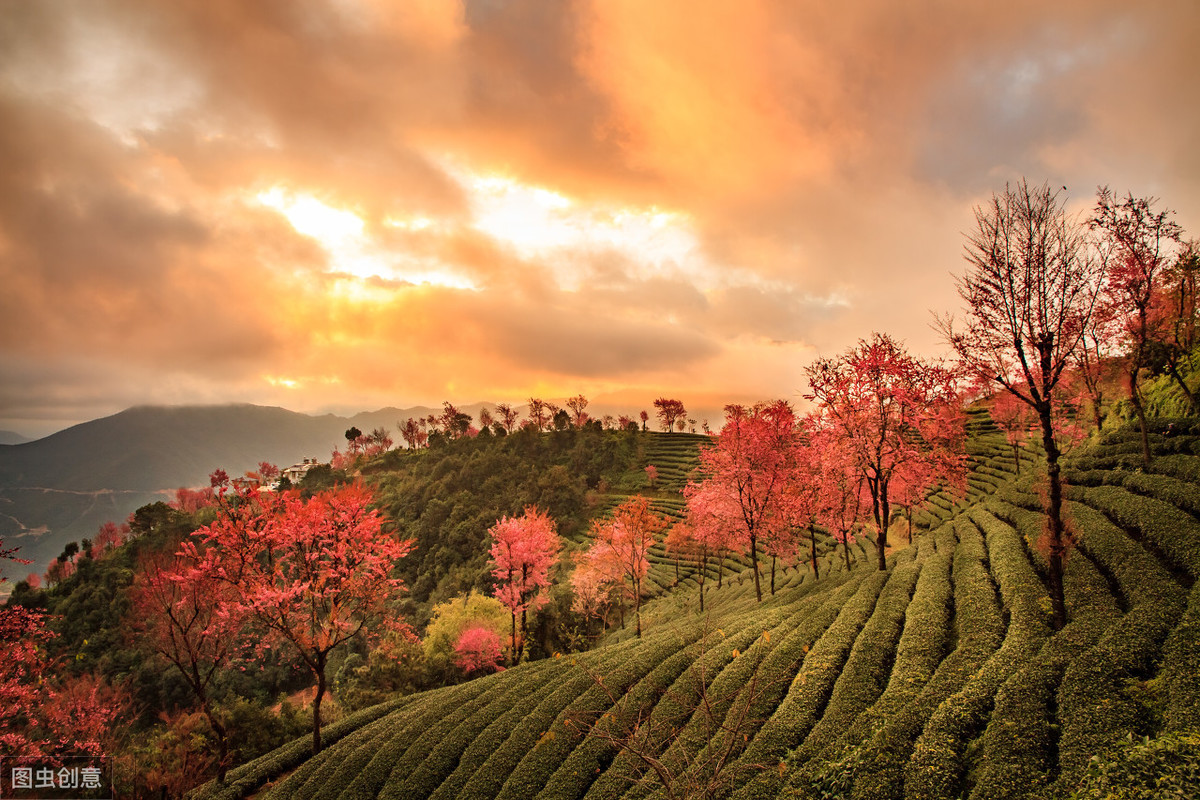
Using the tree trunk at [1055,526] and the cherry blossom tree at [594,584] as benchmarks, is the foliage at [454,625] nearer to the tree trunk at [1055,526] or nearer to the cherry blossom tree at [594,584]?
the cherry blossom tree at [594,584]

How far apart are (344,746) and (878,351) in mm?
31411

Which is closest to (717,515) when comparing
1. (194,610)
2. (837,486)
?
(837,486)

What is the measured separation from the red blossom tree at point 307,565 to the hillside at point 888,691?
17.4 feet

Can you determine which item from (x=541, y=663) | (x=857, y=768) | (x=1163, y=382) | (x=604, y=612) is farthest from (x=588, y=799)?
(x=604, y=612)

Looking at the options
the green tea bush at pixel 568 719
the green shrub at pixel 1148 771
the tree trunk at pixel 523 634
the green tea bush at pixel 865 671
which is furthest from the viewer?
the tree trunk at pixel 523 634

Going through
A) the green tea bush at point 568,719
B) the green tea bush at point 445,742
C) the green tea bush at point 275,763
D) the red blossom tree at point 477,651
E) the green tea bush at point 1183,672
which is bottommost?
the red blossom tree at point 477,651

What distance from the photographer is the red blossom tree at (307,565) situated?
1986 centimetres

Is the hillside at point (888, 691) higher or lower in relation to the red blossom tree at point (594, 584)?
higher

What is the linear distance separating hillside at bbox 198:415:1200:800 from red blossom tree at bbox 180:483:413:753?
209 inches

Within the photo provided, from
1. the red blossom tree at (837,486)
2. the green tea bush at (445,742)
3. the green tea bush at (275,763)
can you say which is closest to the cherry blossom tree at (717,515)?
the red blossom tree at (837,486)

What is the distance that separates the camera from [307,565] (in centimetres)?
2069

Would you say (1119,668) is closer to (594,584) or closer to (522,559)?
(522,559)

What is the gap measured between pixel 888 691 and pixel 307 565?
2279 centimetres

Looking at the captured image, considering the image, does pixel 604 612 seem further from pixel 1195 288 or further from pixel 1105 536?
pixel 1195 288
